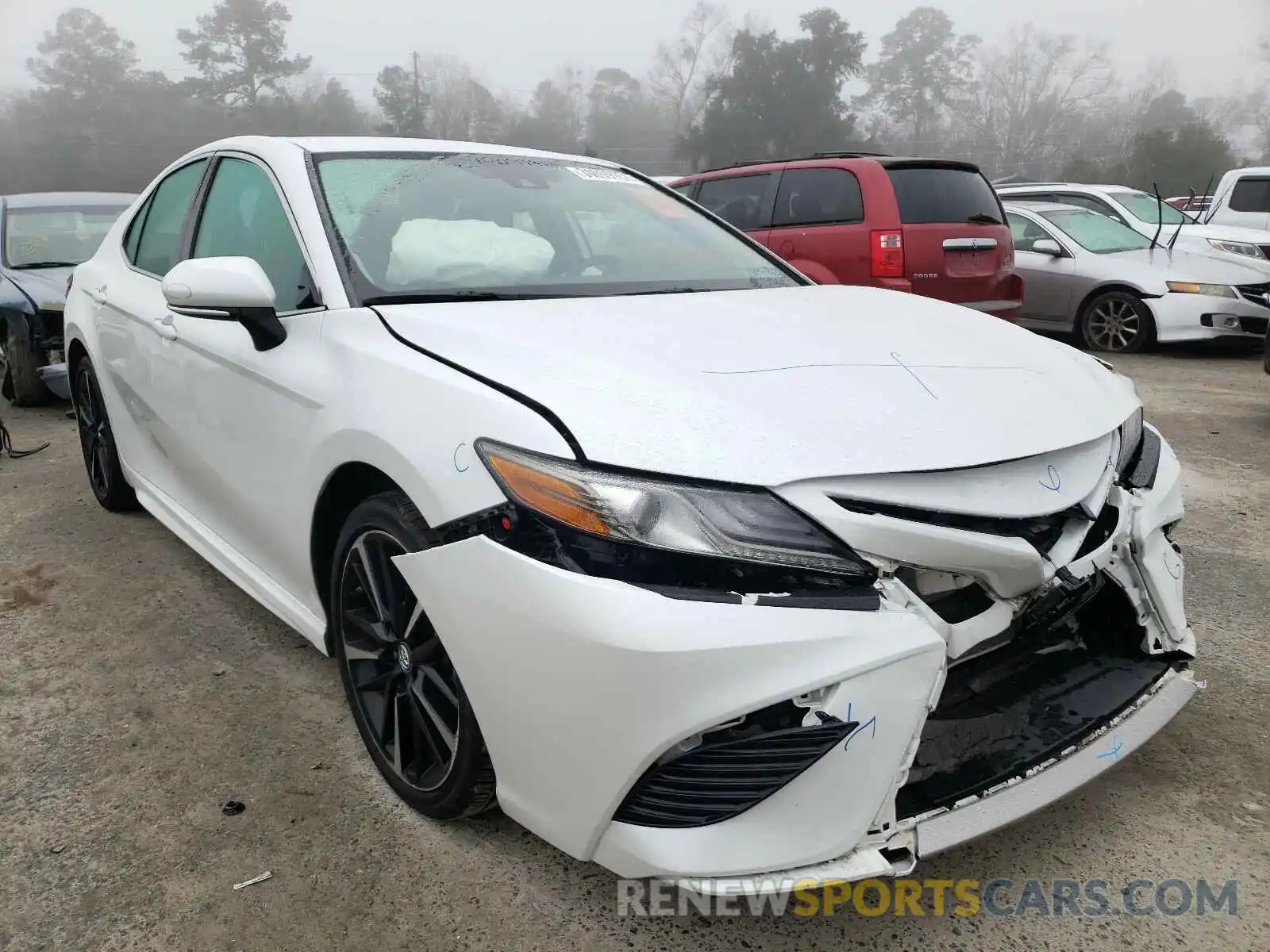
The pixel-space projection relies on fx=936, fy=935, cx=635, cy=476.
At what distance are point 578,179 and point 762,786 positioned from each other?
2.09m

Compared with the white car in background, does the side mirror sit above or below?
above

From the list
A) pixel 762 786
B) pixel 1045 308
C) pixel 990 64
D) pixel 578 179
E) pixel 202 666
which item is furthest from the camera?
pixel 990 64

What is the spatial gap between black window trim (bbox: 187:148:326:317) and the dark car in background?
3504 mm

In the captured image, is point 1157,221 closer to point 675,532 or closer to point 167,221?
point 167,221

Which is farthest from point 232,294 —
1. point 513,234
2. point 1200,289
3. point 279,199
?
point 1200,289

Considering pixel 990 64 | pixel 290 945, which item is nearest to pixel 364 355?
pixel 290 945

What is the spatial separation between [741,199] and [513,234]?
516 cm

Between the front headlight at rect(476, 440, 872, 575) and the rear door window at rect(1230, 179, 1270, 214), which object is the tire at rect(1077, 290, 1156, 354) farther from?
the front headlight at rect(476, 440, 872, 575)

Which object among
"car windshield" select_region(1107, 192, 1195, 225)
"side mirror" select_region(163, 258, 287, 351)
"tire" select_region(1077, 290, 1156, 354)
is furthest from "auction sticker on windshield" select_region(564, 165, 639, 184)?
"car windshield" select_region(1107, 192, 1195, 225)

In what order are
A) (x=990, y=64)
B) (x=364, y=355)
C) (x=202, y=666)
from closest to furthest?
(x=364, y=355), (x=202, y=666), (x=990, y=64)

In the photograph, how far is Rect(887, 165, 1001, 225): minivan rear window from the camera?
6359 mm

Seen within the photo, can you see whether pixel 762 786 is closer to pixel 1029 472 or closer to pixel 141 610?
pixel 1029 472

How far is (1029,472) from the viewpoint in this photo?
66.8 inches

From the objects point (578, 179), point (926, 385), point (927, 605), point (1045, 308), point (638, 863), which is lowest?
point (1045, 308)
